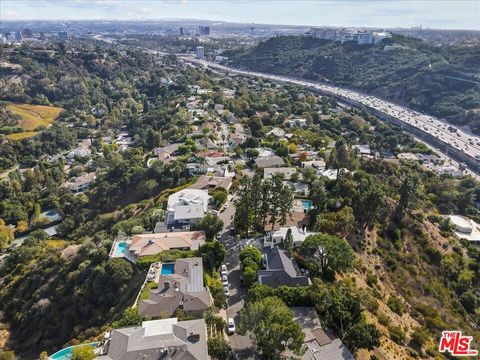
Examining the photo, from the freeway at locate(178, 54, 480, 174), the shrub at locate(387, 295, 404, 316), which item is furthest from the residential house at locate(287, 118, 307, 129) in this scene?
the shrub at locate(387, 295, 404, 316)

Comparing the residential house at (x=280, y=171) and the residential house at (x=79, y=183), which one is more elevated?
the residential house at (x=280, y=171)

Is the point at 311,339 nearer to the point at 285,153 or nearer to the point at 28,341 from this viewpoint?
the point at 28,341

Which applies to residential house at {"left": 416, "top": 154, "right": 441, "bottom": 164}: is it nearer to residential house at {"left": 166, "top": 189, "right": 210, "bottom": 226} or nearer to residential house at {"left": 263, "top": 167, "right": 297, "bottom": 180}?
residential house at {"left": 263, "top": 167, "right": 297, "bottom": 180}

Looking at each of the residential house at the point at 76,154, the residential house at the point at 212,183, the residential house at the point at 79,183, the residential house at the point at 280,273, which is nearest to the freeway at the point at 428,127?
the residential house at the point at 212,183

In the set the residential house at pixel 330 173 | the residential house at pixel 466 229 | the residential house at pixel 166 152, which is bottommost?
the residential house at pixel 466 229

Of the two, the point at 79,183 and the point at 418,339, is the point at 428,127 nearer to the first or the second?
the point at 418,339

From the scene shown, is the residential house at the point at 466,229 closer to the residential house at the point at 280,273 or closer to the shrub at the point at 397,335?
the shrub at the point at 397,335

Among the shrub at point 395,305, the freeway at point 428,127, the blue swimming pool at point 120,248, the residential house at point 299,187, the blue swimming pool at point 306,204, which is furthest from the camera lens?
the freeway at point 428,127
